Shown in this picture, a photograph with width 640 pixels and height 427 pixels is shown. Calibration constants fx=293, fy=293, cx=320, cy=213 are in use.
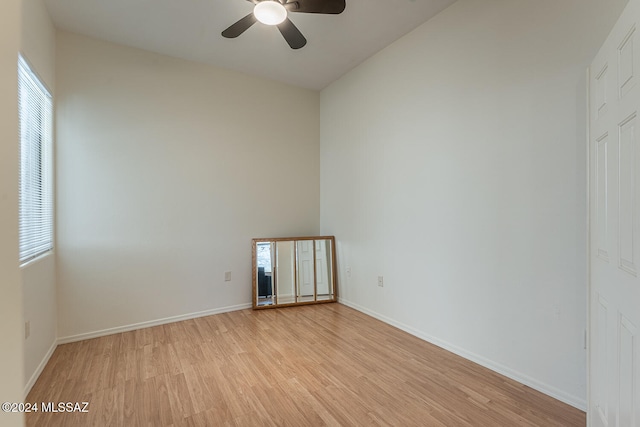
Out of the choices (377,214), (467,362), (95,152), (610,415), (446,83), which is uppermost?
(446,83)

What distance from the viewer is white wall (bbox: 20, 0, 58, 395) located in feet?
6.91

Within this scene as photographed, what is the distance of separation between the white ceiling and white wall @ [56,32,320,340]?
259mm

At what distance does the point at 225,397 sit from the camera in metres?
1.99

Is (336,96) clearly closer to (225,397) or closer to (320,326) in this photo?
(320,326)

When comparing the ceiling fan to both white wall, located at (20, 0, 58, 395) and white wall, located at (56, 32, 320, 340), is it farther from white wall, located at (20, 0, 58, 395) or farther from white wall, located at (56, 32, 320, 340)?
white wall, located at (56, 32, 320, 340)

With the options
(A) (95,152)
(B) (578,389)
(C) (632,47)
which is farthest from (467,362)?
(A) (95,152)

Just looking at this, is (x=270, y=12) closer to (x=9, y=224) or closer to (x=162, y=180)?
(x=9, y=224)

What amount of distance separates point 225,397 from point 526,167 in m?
2.65

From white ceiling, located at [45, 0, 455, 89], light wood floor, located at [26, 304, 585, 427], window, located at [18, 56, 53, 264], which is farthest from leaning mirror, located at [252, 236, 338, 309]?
white ceiling, located at [45, 0, 455, 89]

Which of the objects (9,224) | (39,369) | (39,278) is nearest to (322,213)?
(39,278)

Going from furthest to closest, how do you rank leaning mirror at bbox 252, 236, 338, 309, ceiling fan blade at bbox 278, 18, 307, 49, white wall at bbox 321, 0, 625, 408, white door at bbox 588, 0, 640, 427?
leaning mirror at bbox 252, 236, 338, 309 → ceiling fan blade at bbox 278, 18, 307, 49 → white wall at bbox 321, 0, 625, 408 → white door at bbox 588, 0, 640, 427

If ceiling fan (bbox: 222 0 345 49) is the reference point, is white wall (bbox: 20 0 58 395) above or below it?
below

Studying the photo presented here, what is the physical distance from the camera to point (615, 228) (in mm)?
1327

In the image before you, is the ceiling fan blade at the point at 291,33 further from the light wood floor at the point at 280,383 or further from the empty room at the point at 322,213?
the light wood floor at the point at 280,383
